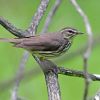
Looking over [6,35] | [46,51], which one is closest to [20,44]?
[46,51]

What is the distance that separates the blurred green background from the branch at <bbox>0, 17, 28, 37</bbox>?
176cm

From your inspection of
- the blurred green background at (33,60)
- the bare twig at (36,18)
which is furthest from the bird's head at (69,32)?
the blurred green background at (33,60)

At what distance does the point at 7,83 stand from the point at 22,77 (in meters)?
0.13

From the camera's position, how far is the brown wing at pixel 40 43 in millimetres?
5184

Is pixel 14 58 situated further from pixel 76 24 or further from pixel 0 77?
pixel 76 24

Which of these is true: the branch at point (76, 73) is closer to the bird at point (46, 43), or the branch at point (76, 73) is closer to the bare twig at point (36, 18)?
the bird at point (46, 43)

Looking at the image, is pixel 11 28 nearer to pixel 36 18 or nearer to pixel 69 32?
pixel 36 18

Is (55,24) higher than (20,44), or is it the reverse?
(55,24)

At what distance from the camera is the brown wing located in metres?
5.18

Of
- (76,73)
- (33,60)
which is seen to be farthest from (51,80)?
(33,60)

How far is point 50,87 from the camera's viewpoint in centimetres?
468

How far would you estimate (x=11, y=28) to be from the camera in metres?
4.94

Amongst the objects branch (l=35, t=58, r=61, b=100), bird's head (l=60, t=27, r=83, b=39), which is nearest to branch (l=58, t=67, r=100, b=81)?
branch (l=35, t=58, r=61, b=100)

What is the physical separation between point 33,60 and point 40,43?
112 inches
